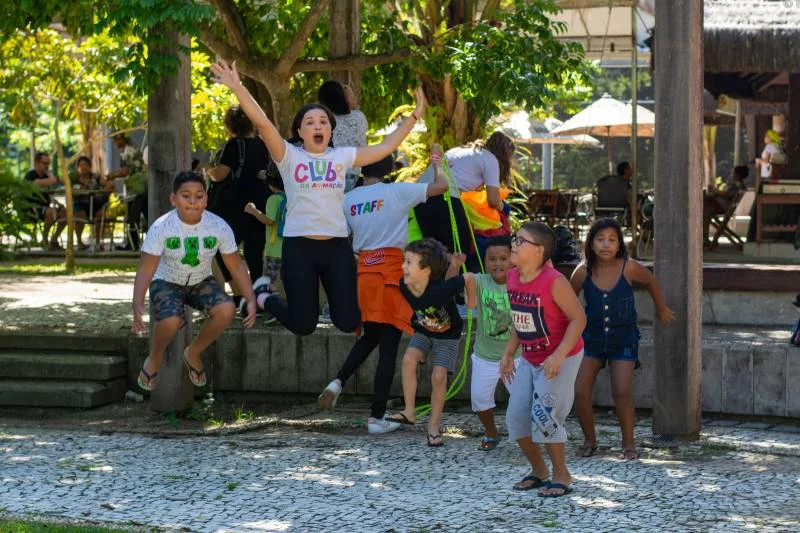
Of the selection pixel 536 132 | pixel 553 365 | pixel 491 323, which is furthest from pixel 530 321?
pixel 536 132

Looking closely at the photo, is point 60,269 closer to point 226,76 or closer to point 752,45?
point 752,45

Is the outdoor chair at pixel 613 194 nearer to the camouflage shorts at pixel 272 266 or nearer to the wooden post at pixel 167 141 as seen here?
the camouflage shorts at pixel 272 266

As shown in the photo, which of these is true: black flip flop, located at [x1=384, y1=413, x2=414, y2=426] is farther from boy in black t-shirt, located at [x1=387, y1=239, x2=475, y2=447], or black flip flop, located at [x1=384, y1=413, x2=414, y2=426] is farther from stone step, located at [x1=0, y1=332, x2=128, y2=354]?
stone step, located at [x1=0, y1=332, x2=128, y2=354]

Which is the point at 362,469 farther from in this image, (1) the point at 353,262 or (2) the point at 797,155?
(2) the point at 797,155

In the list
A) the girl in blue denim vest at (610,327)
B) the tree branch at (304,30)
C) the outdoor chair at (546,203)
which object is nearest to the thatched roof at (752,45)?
the tree branch at (304,30)

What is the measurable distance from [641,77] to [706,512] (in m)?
40.7

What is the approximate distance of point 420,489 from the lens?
722 centimetres

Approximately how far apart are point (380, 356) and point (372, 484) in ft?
5.51

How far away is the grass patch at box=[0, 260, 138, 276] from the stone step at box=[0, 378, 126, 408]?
21.9 feet

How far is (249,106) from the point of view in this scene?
8062 millimetres

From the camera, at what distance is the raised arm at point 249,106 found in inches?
312

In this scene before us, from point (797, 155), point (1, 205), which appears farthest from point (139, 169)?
point (797, 155)

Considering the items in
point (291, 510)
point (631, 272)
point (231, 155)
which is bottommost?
point (291, 510)

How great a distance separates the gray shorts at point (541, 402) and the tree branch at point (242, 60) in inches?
220
